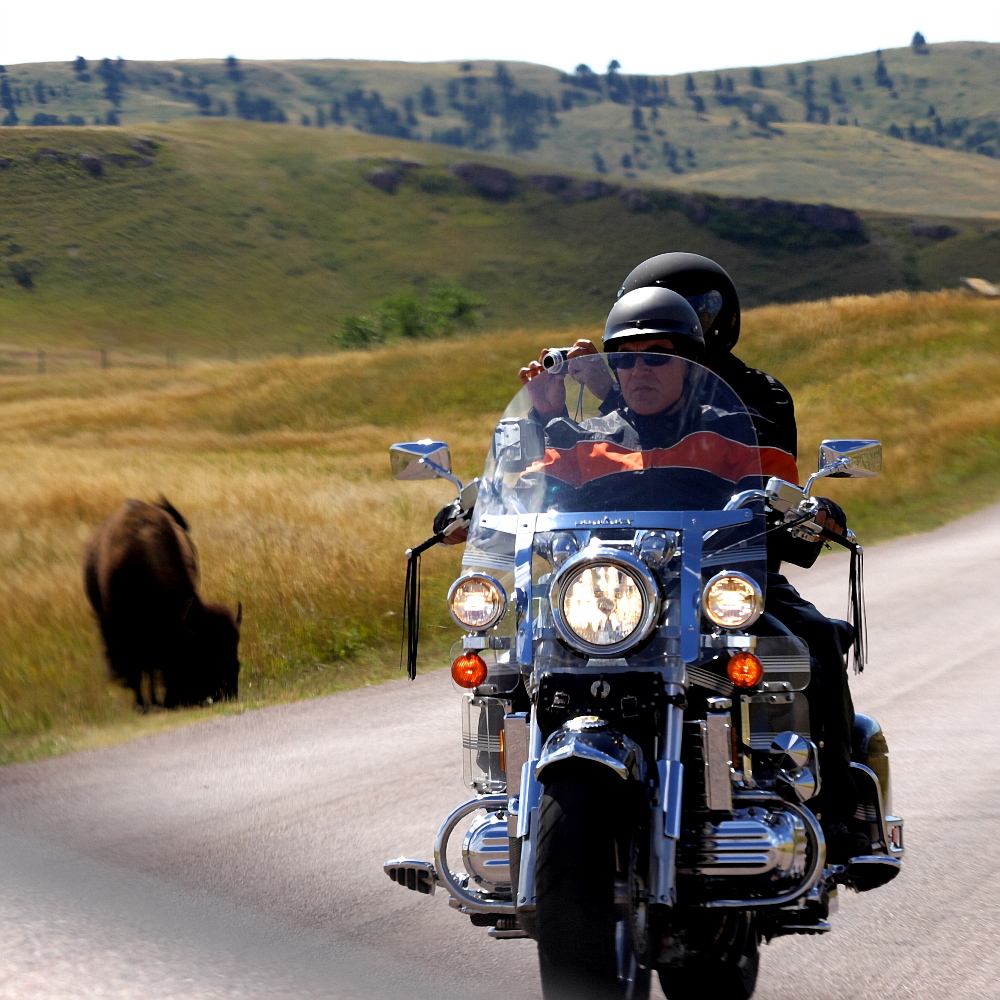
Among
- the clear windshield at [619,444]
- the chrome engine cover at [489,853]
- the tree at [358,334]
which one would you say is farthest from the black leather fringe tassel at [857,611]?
the tree at [358,334]

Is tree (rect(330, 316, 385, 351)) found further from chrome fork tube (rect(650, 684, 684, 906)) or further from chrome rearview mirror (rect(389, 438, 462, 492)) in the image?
chrome fork tube (rect(650, 684, 684, 906))

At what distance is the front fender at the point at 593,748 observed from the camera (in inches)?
124

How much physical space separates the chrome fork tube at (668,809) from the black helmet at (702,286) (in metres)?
1.87

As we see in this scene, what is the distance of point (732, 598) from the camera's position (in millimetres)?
3404

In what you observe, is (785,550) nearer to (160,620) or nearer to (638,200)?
(160,620)

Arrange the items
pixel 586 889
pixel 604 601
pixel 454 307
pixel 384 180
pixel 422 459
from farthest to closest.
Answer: pixel 384 180 → pixel 454 307 → pixel 422 459 → pixel 604 601 → pixel 586 889

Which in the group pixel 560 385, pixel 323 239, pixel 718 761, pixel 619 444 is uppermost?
pixel 560 385

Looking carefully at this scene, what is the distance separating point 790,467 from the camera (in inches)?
156

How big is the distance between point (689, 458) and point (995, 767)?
354cm

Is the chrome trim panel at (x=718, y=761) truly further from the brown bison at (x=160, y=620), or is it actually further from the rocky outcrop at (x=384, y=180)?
the rocky outcrop at (x=384, y=180)

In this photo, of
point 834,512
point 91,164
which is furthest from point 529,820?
point 91,164

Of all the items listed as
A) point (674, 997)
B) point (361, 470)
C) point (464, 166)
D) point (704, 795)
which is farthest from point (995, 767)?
point (464, 166)

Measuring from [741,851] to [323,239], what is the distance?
499 ft

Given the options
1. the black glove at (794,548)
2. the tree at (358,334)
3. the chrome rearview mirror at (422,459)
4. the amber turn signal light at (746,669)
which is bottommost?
the tree at (358,334)
